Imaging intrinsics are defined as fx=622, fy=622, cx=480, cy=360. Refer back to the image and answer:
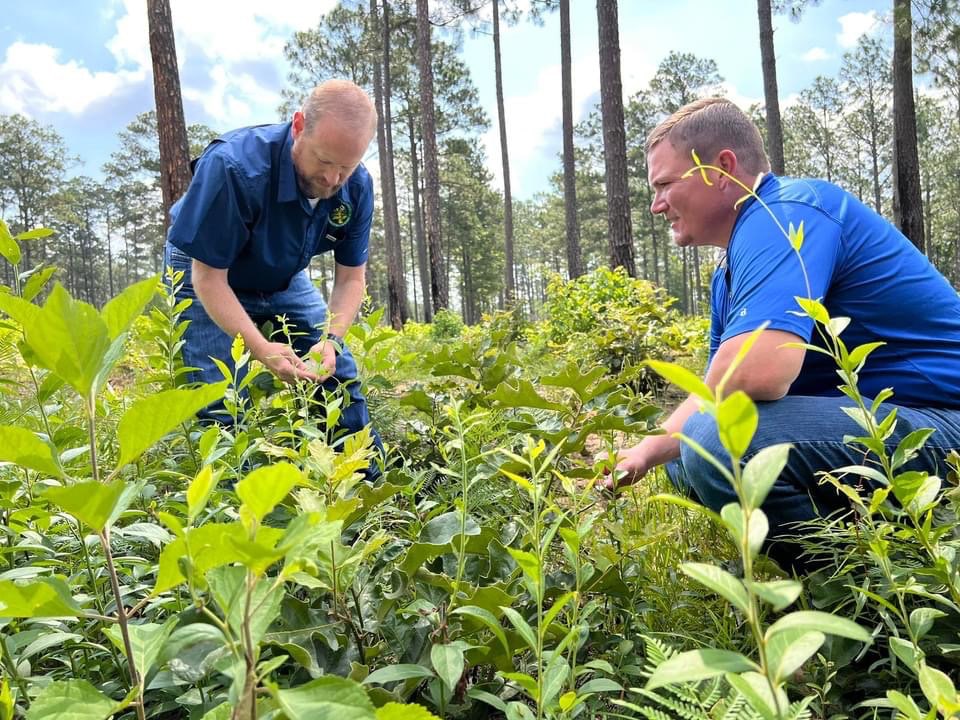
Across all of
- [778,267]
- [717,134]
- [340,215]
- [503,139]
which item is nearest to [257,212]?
→ [340,215]

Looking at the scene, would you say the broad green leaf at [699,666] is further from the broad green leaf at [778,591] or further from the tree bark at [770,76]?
the tree bark at [770,76]

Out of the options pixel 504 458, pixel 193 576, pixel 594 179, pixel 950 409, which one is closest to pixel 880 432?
pixel 504 458

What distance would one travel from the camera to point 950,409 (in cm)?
175

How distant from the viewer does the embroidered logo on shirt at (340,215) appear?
312 centimetres

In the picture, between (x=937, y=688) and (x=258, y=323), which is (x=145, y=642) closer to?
(x=937, y=688)

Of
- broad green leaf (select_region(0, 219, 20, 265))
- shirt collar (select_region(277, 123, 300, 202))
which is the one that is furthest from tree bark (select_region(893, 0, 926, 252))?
broad green leaf (select_region(0, 219, 20, 265))

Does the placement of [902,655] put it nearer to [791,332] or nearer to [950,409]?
[791,332]

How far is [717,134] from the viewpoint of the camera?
2035 mm

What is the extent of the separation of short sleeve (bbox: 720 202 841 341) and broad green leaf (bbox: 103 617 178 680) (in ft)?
4.55

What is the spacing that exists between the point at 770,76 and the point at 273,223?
13404 mm

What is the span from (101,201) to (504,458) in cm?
5740

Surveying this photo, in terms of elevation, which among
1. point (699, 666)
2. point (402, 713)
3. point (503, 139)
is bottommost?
point (402, 713)

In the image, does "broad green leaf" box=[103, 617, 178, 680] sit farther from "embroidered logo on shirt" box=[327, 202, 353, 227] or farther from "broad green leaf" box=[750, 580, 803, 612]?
"embroidered logo on shirt" box=[327, 202, 353, 227]

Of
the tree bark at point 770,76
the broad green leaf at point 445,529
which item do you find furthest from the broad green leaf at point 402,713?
the tree bark at point 770,76
